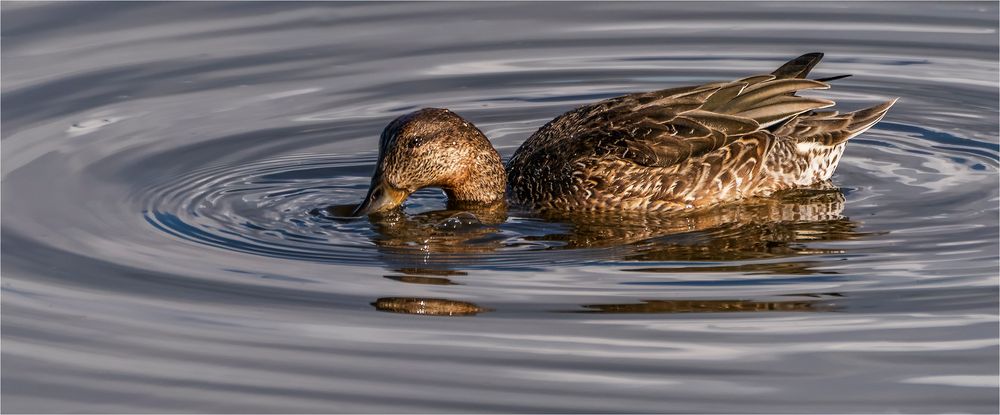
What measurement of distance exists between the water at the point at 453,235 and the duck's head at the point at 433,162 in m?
0.20

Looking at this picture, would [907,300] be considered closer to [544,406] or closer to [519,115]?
[544,406]

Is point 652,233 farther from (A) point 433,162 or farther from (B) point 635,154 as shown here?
(A) point 433,162

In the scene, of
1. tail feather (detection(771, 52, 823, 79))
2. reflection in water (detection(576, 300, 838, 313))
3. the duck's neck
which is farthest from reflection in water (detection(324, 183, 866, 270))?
tail feather (detection(771, 52, 823, 79))

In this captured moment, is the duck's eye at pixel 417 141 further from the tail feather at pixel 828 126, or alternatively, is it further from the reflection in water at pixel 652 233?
the tail feather at pixel 828 126

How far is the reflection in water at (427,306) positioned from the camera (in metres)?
8.40

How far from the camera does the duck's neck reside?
34.9 ft

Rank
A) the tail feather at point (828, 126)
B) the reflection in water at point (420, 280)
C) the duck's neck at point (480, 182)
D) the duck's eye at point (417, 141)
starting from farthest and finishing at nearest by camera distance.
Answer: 1. the tail feather at point (828, 126)
2. the duck's neck at point (480, 182)
3. the duck's eye at point (417, 141)
4. the reflection in water at point (420, 280)

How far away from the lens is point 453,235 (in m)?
9.99

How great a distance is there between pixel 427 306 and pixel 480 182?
229cm

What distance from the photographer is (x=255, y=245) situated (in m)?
9.53

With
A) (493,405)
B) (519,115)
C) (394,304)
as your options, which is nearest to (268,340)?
(394,304)

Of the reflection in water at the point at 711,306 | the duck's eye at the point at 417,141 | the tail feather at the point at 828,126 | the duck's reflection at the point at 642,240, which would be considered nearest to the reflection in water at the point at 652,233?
the duck's reflection at the point at 642,240

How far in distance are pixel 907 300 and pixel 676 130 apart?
2.38 metres

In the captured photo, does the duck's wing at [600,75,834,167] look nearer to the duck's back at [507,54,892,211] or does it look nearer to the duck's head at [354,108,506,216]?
the duck's back at [507,54,892,211]
